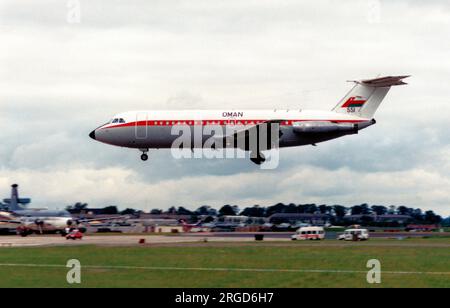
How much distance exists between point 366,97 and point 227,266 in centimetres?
4209

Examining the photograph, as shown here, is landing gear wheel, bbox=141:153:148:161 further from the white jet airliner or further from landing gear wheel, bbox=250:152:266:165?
landing gear wheel, bbox=250:152:266:165

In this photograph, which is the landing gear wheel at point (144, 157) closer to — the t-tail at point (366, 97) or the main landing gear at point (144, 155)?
the main landing gear at point (144, 155)

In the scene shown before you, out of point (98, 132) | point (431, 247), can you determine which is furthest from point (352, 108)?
point (98, 132)

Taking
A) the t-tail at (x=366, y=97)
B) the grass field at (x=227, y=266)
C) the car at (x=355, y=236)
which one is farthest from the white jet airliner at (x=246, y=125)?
the grass field at (x=227, y=266)

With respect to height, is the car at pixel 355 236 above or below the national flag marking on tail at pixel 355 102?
below

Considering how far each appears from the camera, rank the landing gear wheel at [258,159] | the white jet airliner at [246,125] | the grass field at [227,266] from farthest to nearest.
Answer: the landing gear wheel at [258,159] → the white jet airliner at [246,125] → the grass field at [227,266]

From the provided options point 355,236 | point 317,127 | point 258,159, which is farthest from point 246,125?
point 355,236

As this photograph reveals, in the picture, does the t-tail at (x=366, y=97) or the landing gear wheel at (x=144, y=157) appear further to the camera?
the t-tail at (x=366, y=97)

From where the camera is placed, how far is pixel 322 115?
86438mm

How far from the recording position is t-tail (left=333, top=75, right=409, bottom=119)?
294 feet

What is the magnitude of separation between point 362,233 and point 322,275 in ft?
150

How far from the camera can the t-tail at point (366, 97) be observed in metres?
89.6
